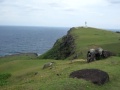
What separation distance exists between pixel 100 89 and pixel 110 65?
27.4 ft

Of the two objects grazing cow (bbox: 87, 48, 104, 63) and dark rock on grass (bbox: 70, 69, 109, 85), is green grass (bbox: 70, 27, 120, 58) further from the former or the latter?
dark rock on grass (bbox: 70, 69, 109, 85)

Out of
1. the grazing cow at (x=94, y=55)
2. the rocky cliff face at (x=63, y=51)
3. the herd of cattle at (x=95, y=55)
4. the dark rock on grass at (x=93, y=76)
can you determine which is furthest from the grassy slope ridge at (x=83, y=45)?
the dark rock on grass at (x=93, y=76)

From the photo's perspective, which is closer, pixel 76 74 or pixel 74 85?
pixel 74 85

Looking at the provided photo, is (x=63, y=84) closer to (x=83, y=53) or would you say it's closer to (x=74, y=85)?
(x=74, y=85)

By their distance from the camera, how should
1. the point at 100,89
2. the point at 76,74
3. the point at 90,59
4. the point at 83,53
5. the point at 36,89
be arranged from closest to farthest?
1. the point at 36,89
2. the point at 100,89
3. the point at 76,74
4. the point at 90,59
5. the point at 83,53

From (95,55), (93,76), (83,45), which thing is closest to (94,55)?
(95,55)

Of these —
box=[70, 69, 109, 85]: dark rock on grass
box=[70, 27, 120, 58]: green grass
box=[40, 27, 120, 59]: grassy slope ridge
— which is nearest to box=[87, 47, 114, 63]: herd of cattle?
box=[70, 69, 109, 85]: dark rock on grass

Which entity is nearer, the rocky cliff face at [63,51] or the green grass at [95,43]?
the green grass at [95,43]

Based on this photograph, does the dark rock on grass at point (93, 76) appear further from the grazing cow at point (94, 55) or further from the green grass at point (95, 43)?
the green grass at point (95, 43)

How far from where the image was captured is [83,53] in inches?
1929

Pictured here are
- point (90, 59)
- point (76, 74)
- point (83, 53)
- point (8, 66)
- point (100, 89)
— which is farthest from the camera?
point (83, 53)

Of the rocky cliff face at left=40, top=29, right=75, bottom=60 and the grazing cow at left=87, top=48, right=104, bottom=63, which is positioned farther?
the rocky cliff face at left=40, top=29, right=75, bottom=60

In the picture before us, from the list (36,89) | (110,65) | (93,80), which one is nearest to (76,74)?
(93,80)

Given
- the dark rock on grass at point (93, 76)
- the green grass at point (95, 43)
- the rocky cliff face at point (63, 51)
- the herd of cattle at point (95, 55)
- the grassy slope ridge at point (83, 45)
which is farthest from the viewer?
the rocky cliff face at point (63, 51)
